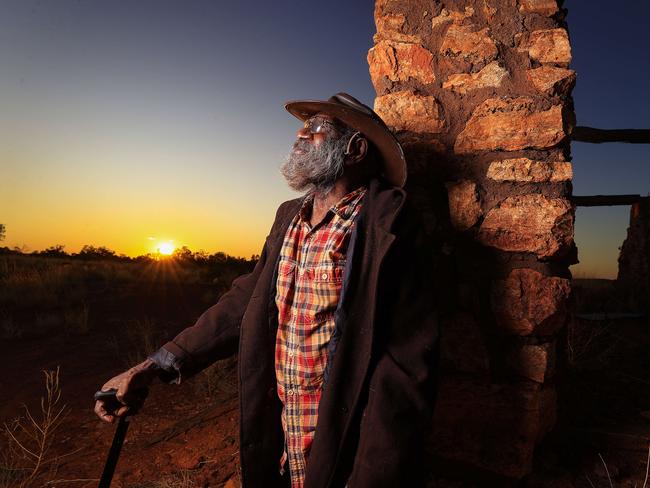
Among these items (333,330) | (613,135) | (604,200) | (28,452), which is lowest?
(28,452)

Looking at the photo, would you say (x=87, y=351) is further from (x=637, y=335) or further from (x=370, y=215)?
(x=637, y=335)

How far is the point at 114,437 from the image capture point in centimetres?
158

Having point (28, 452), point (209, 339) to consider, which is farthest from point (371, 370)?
point (28, 452)

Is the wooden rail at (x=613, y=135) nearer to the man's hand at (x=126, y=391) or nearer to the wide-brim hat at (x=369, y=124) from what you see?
the wide-brim hat at (x=369, y=124)

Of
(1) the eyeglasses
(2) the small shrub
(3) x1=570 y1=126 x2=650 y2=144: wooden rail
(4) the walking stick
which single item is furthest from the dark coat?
(3) x1=570 y1=126 x2=650 y2=144: wooden rail

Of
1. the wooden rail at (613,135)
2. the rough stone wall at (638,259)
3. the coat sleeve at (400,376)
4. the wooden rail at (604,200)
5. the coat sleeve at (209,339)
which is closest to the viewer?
the coat sleeve at (400,376)

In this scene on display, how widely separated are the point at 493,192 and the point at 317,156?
836mm

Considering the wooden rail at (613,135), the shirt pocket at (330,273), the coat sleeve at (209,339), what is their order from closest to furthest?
1. the shirt pocket at (330,273)
2. the coat sleeve at (209,339)
3. the wooden rail at (613,135)

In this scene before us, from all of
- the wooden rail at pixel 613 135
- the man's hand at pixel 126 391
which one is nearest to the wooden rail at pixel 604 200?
the wooden rail at pixel 613 135

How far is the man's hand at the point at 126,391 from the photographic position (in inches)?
65.0

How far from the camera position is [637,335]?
16.5 ft

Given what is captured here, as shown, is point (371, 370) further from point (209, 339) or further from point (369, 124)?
point (369, 124)

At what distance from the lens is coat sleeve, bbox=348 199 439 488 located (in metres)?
1.30

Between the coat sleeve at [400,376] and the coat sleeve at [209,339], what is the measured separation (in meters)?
0.67
